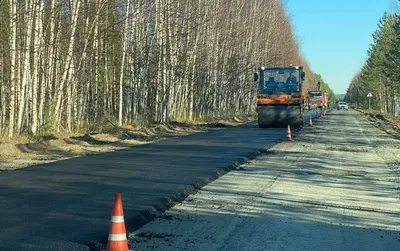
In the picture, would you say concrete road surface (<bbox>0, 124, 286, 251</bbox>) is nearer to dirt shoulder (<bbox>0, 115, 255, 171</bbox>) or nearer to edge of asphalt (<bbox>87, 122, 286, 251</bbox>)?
edge of asphalt (<bbox>87, 122, 286, 251</bbox>)

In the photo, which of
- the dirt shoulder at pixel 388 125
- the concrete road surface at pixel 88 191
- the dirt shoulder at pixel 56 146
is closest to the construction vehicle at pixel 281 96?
the dirt shoulder at pixel 388 125

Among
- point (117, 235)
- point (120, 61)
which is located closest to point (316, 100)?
point (120, 61)

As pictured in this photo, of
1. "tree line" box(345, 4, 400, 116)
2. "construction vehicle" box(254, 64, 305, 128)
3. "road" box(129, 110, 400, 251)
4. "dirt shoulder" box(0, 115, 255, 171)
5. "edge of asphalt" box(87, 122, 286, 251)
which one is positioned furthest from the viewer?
"tree line" box(345, 4, 400, 116)

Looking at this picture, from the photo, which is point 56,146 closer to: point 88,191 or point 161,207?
point 88,191

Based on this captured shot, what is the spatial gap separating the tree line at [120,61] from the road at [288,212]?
11.3m

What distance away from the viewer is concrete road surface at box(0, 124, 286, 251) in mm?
6863

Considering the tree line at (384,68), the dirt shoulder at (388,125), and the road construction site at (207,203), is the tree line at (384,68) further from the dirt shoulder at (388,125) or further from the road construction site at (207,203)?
the road construction site at (207,203)

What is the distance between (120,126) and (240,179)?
1835 cm

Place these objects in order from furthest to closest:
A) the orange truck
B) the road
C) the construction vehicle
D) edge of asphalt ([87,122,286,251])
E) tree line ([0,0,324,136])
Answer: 1. the orange truck
2. the construction vehicle
3. tree line ([0,0,324,136])
4. the road
5. edge of asphalt ([87,122,286,251])

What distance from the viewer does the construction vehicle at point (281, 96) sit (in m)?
31.3

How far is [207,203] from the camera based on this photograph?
371 inches

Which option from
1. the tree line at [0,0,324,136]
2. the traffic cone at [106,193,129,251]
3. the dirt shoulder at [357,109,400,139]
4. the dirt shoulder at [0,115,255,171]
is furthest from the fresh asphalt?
the dirt shoulder at [357,109,400,139]

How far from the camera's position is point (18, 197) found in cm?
945

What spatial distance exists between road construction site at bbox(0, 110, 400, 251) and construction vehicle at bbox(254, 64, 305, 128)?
14534 mm
